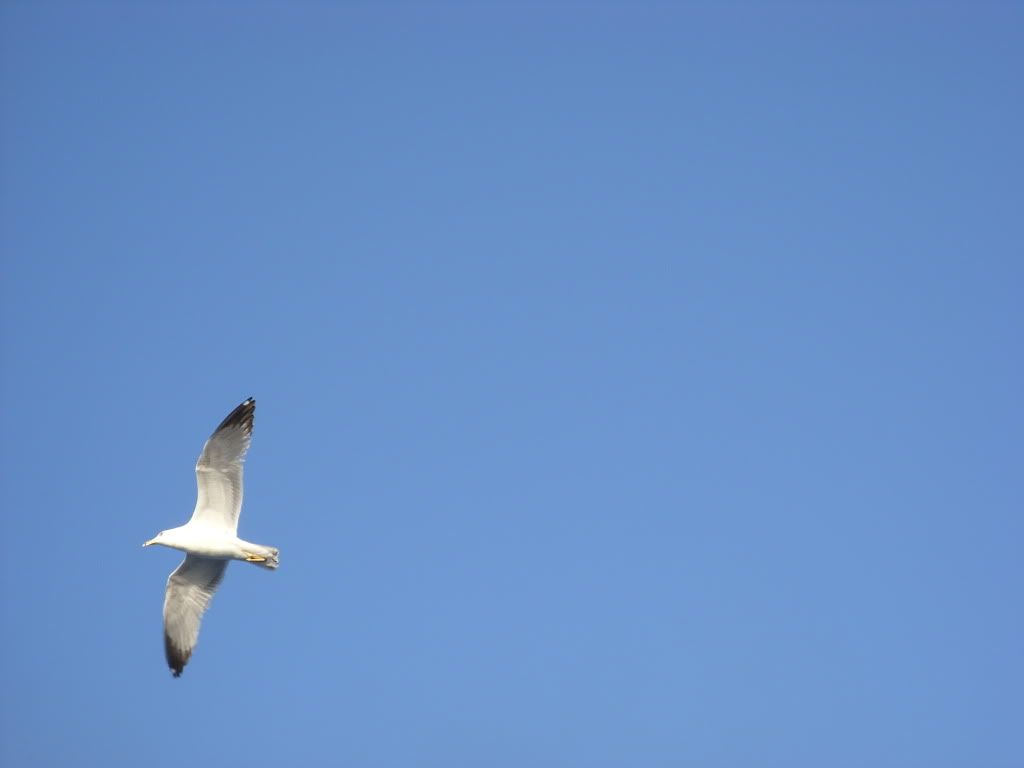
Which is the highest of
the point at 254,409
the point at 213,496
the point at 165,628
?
the point at 254,409

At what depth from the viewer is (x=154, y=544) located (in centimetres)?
2338

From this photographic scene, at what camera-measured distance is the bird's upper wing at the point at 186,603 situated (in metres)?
24.0

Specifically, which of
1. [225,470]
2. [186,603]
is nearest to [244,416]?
[225,470]

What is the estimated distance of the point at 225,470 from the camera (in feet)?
74.5

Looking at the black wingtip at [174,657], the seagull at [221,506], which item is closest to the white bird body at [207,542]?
the seagull at [221,506]

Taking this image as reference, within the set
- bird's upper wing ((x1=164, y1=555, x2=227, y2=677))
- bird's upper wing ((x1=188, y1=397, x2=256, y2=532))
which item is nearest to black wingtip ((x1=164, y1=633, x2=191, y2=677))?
bird's upper wing ((x1=164, y1=555, x2=227, y2=677))

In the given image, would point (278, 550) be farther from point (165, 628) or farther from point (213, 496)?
point (165, 628)

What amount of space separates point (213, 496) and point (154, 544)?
171 cm

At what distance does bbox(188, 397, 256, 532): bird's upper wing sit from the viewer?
22.5 metres

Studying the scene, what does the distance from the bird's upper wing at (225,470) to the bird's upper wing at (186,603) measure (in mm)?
1496

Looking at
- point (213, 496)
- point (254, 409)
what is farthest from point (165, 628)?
point (254, 409)

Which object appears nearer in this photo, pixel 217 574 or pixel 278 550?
pixel 278 550

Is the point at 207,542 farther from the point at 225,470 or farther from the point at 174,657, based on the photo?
the point at 174,657

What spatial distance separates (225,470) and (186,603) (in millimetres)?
3270
